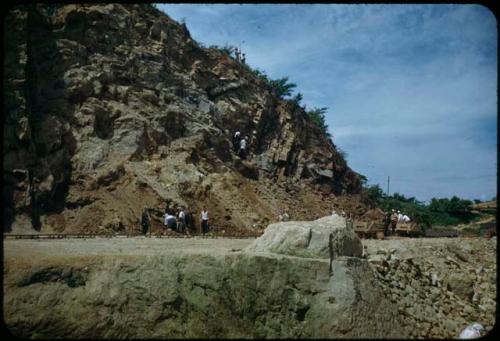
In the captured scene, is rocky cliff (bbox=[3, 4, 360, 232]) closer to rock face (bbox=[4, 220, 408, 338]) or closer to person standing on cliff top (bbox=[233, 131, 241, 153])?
person standing on cliff top (bbox=[233, 131, 241, 153])

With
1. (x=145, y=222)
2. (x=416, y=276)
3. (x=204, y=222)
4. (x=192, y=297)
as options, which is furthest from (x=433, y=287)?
(x=145, y=222)

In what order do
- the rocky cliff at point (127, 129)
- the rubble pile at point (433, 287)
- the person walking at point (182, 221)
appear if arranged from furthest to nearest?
the person walking at point (182, 221)
the rocky cliff at point (127, 129)
the rubble pile at point (433, 287)

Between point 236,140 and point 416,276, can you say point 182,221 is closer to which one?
point 416,276

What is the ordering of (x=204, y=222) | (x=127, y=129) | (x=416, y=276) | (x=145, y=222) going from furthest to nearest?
(x=127, y=129), (x=204, y=222), (x=145, y=222), (x=416, y=276)

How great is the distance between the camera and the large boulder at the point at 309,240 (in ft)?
37.1

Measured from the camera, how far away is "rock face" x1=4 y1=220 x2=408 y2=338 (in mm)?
9603

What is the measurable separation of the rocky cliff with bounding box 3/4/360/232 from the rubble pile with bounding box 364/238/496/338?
9.39 metres

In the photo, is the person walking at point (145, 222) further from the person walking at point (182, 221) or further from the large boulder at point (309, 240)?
the large boulder at point (309, 240)

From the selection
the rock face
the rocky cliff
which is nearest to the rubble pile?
the rock face

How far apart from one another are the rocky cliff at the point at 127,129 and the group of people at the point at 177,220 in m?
0.49

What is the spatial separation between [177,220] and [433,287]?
35.6 ft

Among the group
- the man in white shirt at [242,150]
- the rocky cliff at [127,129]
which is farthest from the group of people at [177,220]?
the man in white shirt at [242,150]

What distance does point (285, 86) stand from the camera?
45.2m

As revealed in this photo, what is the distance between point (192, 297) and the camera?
405 inches
